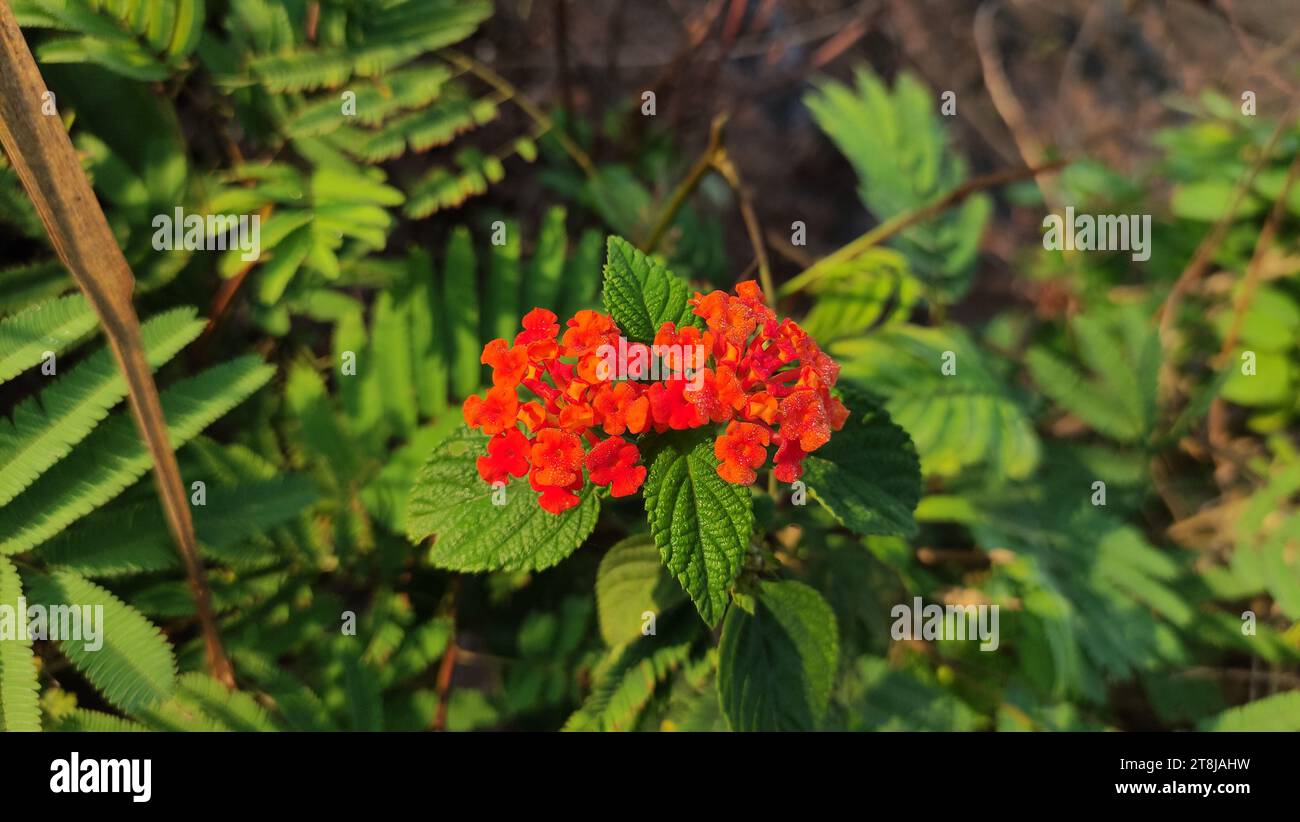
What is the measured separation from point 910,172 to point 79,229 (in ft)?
6.85

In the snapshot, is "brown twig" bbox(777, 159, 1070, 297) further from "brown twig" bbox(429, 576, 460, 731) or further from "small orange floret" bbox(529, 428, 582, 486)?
"small orange floret" bbox(529, 428, 582, 486)

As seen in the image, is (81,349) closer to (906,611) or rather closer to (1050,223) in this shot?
(906,611)

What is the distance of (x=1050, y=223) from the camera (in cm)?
328

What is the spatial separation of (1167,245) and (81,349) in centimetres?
318

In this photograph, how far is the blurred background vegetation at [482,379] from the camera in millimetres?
1792

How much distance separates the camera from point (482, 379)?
7.04ft

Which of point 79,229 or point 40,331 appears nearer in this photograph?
point 79,229

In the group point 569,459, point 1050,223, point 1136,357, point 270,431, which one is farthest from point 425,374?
point 1050,223

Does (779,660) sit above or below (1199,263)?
below

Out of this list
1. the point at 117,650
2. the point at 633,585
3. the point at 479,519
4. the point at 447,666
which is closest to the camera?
the point at 479,519

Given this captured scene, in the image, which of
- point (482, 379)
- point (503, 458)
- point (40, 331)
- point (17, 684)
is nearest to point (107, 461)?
point (40, 331)

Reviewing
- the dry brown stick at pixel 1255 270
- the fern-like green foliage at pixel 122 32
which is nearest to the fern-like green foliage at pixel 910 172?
the dry brown stick at pixel 1255 270

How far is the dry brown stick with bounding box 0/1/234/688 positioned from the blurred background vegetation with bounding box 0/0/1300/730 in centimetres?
12

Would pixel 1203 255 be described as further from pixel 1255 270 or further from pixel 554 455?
pixel 554 455
